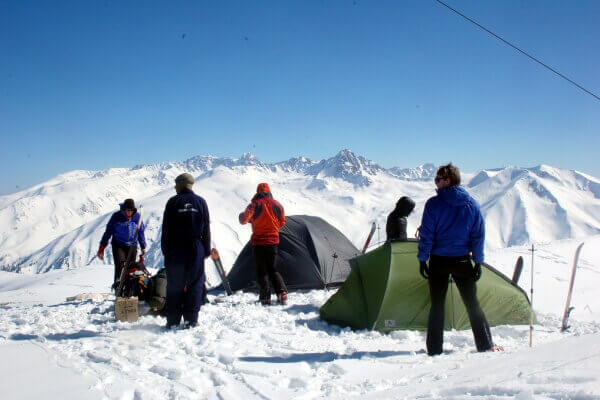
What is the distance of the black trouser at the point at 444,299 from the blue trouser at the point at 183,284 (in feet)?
11.7

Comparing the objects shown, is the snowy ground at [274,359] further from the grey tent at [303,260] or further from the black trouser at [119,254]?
the grey tent at [303,260]

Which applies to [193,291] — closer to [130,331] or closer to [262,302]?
[130,331]

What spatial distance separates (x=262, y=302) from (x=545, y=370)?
20.4ft

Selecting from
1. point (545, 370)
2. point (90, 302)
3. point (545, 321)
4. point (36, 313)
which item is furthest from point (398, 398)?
point (90, 302)

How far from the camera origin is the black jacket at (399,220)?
26.3ft

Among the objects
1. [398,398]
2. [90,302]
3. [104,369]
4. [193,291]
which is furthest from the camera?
[90,302]

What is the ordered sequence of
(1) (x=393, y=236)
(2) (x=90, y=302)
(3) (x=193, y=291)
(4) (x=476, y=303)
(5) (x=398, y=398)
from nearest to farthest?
(5) (x=398, y=398) < (4) (x=476, y=303) < (3) (x=193, y=291) < (1) (x=393, y=236) < (2) (x=90, y=302)

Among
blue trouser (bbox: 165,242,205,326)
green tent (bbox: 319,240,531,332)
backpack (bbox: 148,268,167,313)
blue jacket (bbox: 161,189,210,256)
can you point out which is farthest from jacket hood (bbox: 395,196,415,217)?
backpack (bbox: 148,268,167,313)

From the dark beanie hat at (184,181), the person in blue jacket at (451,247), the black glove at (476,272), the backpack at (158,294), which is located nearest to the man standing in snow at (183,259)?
the dark beanie hat at (184,181)

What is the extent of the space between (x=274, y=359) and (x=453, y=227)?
2.65 m

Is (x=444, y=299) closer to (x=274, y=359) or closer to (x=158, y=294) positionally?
(x=274, y=359)

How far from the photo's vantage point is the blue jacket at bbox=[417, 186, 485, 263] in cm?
495

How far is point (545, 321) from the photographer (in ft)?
23.1

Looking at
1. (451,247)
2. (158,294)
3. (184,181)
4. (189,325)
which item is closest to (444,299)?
(451,247)
